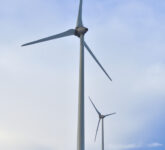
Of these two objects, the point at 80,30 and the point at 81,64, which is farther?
the point at 80,30

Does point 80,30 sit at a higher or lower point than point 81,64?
higher

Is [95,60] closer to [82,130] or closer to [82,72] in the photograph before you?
[82,72]

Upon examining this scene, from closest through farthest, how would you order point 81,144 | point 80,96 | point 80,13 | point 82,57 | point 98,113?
1. point 81,144
2. point 80,96
3. point 82,57
4. point 80,13
5. point 98,113

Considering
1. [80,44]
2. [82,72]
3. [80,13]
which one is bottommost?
[82,72]

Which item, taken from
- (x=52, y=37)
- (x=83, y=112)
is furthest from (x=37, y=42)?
(x=83, y=112)

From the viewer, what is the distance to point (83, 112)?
33.0 m

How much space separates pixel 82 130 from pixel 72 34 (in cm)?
1543

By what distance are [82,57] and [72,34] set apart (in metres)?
6.26

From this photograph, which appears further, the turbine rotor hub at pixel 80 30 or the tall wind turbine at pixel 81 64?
the turbine rotor hub at pixel 80 30

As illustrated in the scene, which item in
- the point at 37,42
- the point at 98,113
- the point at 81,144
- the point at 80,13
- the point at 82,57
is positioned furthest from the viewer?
the point at 98,113

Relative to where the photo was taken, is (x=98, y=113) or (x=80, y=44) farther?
(x=98, y=113)

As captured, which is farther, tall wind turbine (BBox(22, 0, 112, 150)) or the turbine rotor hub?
the turbine rotor hub

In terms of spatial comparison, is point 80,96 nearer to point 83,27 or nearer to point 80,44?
point 80,44

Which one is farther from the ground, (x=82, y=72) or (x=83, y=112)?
(x=82, y=72)
